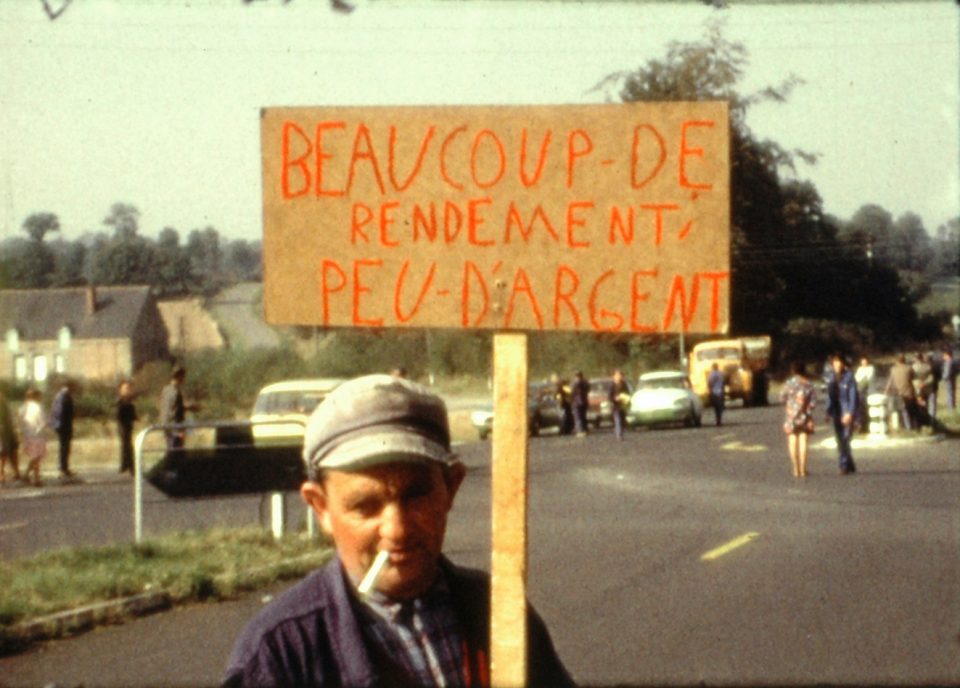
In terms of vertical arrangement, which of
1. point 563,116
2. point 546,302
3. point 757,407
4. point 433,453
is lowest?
point 757,407

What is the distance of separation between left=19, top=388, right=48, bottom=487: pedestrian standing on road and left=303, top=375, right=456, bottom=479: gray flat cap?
24.1m

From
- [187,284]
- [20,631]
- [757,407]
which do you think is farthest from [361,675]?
[757,407]

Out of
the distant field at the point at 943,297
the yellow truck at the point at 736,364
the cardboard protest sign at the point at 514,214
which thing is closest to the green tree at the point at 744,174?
the yellow truck at the point at 736,364

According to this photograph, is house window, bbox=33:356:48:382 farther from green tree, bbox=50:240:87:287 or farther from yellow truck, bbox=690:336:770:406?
yellow truck, bbox=690:336:770:406

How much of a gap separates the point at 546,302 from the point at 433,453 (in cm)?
89

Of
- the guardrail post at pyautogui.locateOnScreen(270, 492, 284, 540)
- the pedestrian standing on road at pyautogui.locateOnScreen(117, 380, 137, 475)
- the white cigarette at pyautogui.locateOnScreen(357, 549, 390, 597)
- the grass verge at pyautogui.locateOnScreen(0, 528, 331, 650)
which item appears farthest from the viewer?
the pedestrian standing on road at pyautogui.locateOnScreen(117, 380, 137, 475)

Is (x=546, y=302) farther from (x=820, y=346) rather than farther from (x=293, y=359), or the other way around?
(x=820, y=346)

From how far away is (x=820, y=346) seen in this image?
65250 mm

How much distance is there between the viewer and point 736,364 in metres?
57.8

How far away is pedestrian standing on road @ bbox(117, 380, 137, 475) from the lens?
28.1m

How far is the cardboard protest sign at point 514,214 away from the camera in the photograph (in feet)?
11.4

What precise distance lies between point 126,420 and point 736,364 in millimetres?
32413

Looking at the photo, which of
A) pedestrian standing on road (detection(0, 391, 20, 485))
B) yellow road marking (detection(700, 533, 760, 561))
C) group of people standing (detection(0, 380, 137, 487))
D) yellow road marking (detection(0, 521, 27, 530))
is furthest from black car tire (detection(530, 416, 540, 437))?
yellow road marking (detection(700, 533, 760, 561))

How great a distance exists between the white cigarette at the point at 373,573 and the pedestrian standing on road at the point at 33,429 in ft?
79.1
